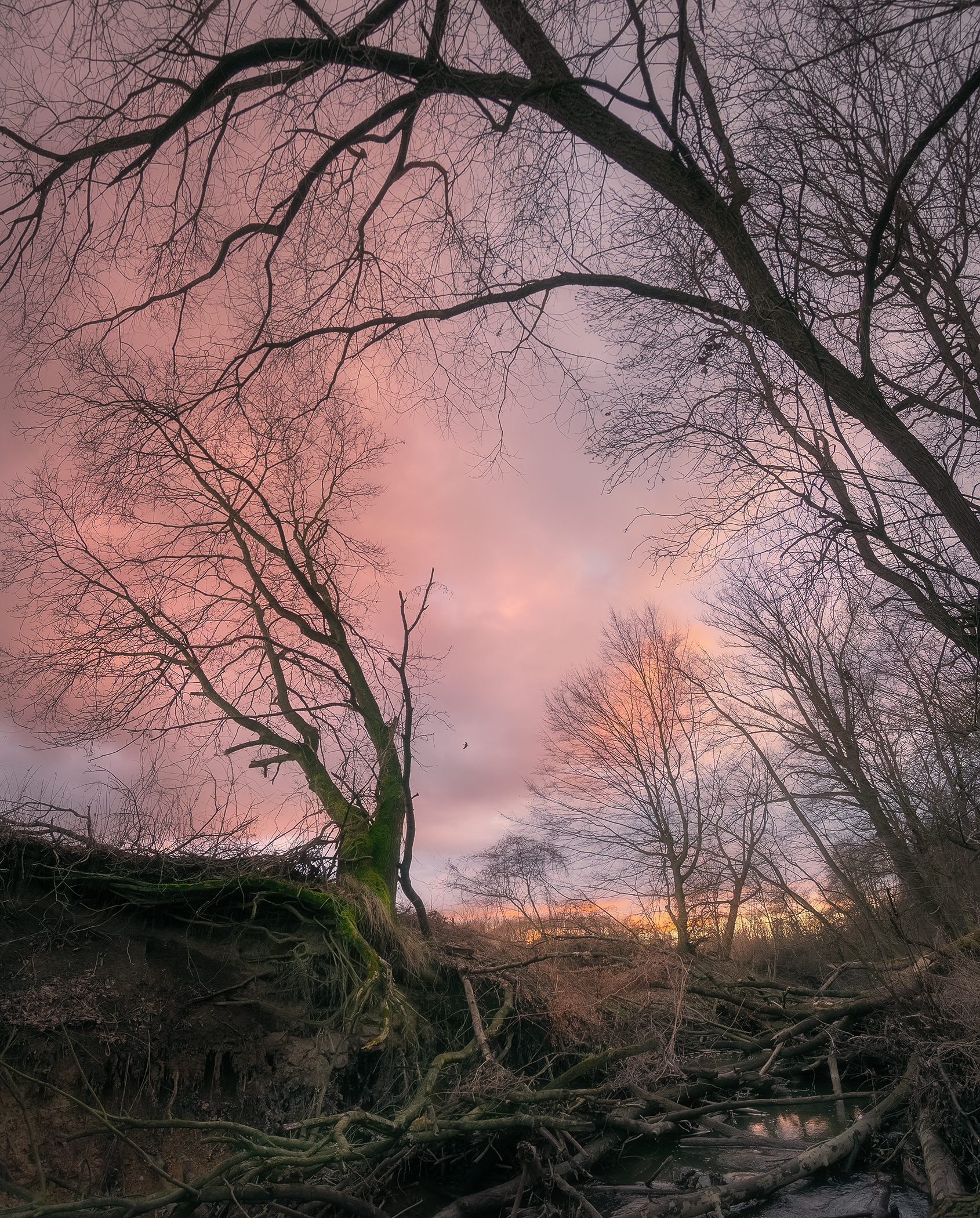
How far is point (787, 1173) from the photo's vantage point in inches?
246

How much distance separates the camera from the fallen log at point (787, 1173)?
5.63 meters

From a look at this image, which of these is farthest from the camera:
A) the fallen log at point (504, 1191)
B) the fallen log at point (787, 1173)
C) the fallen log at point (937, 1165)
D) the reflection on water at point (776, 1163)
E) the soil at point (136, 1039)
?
the fallen log at point (504, 1191)

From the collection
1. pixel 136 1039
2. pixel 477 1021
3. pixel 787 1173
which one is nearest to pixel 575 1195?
pixel 787 1173

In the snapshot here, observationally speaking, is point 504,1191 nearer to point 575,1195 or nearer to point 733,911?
point 575,1195

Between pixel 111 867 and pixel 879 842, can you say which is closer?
pixel 111 867

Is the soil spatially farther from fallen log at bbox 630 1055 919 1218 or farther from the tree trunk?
the tree trunk

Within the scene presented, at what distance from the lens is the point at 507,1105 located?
6828 mm

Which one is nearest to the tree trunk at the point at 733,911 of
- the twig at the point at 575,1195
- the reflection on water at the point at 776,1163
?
the reflection on water at the point at 776,1163

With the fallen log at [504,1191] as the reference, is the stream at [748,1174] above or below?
below

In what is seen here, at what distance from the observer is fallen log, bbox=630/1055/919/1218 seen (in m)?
5.63

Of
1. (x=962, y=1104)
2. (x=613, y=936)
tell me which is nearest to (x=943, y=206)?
(x=962, y=1104)

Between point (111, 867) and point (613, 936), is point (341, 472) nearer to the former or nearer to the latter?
point (111, 867)

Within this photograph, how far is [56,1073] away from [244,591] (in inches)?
334

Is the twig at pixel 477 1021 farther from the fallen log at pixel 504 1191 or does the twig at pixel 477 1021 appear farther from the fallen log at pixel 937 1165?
the fallen log at pixel 937 1165
